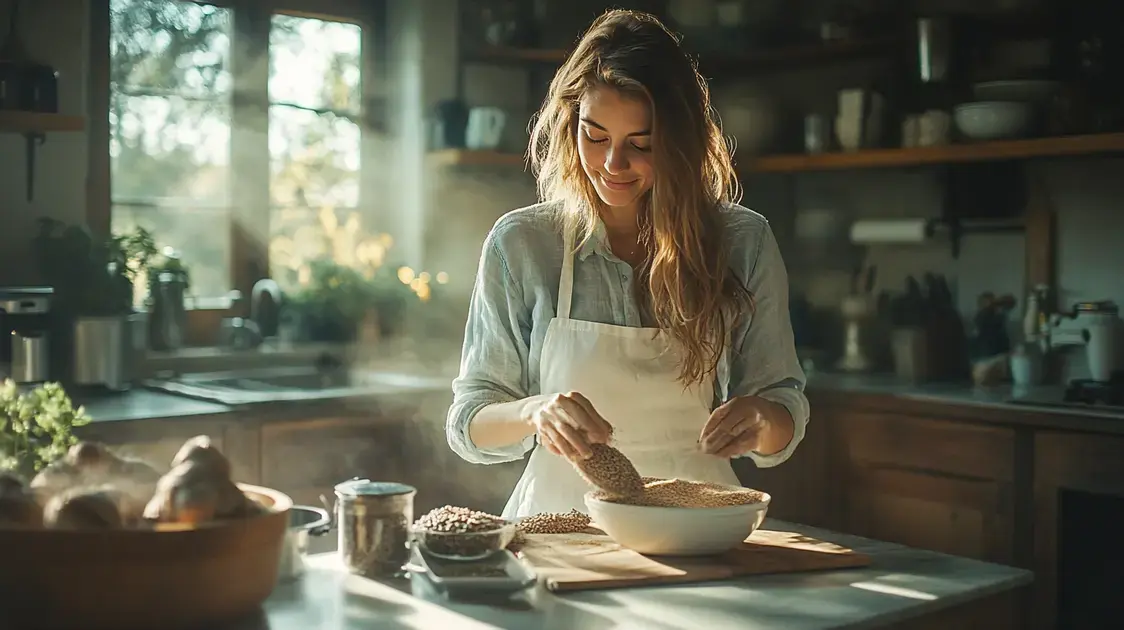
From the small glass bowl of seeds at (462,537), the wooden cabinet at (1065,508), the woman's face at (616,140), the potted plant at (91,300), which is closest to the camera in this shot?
the small glass bowl of seeds at (462,537)

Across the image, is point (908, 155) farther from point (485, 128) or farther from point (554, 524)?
point (554, 524)

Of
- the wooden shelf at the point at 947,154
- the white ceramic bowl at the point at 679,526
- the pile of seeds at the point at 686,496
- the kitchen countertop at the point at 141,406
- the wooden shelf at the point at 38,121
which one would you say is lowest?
the kitchen countertop at the point at 141,406

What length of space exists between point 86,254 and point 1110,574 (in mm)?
2748

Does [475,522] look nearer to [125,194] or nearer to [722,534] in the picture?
[722,534]

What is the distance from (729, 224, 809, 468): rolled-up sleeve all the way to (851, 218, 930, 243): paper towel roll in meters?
1.79

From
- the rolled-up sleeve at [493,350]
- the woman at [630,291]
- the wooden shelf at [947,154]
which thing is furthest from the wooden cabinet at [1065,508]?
the rolled-up sleeve at [493,350]

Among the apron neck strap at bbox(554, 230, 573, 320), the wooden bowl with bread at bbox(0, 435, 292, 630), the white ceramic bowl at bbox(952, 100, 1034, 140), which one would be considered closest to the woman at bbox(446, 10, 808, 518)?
the apron neck strap at bbox(554, 230, 573, 320)

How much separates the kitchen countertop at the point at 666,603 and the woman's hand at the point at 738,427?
250 mm

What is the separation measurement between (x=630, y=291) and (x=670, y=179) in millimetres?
228

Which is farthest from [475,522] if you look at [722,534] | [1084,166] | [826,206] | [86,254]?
[826,206]

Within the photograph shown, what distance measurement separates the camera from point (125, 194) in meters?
3.61

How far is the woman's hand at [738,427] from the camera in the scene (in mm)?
1579

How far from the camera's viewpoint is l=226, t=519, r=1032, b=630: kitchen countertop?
1.17 meters

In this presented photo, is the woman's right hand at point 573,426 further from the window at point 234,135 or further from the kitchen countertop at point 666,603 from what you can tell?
the window at point 234,135
